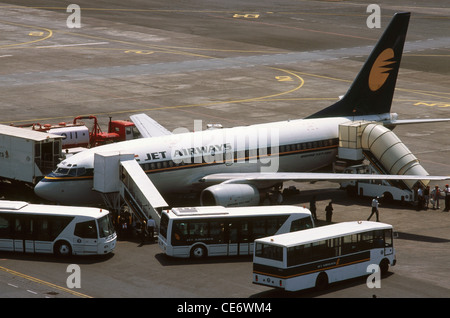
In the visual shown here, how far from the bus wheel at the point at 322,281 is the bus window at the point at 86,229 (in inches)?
575

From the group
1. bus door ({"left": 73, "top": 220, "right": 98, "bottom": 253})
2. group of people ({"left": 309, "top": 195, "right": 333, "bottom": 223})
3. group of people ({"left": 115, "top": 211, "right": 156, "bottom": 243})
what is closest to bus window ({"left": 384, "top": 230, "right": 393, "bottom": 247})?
group of people ({"left": 309, "top": 195, "right": 333, "bottom": 223})

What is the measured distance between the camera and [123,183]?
61.7 meters

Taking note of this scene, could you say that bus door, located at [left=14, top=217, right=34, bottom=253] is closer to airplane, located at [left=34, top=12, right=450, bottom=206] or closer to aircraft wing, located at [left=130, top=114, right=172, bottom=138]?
airplane, located at [left=34, top=12, right=450, bottom=206]

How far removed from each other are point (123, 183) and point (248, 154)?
11.6 meters

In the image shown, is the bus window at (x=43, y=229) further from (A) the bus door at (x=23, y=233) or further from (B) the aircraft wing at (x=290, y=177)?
(B) the aircraft wing at (x=290, y=177)

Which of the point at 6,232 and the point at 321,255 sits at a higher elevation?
the point at 321,255

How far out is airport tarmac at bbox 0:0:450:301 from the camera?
169ft

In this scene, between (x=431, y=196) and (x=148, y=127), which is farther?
(x=148, y=127)

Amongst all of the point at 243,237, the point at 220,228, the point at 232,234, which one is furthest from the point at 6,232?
the point at 243,237

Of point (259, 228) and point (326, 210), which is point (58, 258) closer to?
point (259, 228)

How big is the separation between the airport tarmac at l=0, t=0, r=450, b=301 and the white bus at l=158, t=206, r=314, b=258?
0.92m

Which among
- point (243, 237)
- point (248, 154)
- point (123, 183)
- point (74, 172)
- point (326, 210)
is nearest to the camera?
point (243, 237)

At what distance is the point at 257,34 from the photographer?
145 meters

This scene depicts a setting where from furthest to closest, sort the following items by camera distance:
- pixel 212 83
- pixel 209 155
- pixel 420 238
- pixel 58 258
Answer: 1. pixel 212 83
2. pixel 209 155
3. pixel 420 238
4. pixel 58 258
